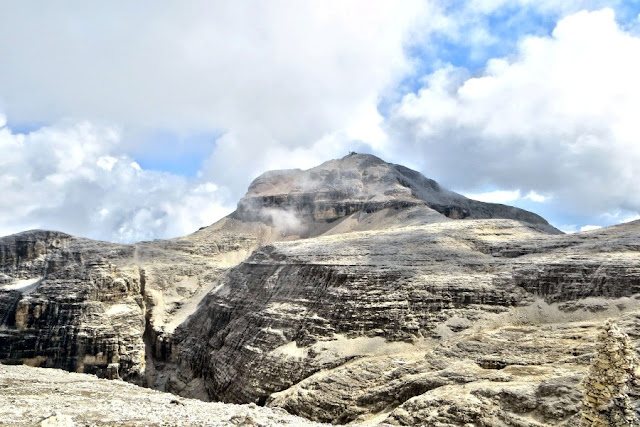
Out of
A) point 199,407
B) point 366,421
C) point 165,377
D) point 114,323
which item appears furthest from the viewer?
point 114,323

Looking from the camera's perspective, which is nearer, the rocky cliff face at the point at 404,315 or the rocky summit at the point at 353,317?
the rocky summit at the point at 353,317

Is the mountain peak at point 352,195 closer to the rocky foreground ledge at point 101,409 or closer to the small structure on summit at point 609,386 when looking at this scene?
the rocky foreground ledge at point 101,409

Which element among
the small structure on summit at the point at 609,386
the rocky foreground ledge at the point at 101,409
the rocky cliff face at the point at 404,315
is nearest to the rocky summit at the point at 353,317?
the rocky cliff face at the point at 404,315

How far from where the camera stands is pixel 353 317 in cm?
3878

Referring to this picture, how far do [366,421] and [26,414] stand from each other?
57.5ft

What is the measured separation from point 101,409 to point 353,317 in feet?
68.1

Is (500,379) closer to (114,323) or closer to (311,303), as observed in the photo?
(311,303)

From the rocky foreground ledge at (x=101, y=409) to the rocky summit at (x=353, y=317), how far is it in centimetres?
85

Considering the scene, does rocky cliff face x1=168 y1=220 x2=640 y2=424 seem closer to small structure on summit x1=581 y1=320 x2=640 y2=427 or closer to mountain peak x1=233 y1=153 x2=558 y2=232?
small structure on summit x1=581 y1=320 x2=640 y2=427

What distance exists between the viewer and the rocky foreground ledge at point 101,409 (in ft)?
63.1

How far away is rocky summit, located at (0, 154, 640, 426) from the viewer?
1078 inches

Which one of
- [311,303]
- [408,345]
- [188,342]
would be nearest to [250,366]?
[311,303]

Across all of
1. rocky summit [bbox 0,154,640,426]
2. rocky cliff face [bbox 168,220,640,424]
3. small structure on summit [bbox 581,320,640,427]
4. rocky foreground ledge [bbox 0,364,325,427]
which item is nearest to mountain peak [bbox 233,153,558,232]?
rocky summit [bbox 0,154,640,426]

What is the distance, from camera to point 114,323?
6297cm
